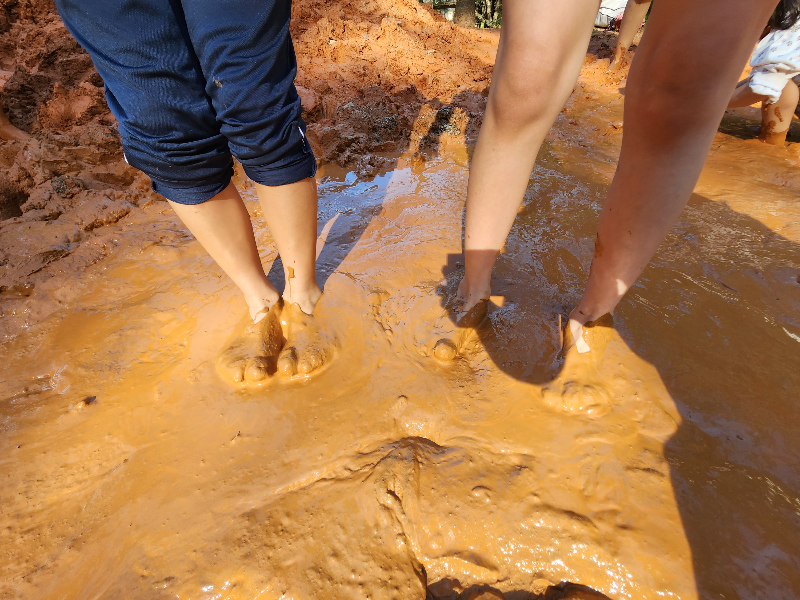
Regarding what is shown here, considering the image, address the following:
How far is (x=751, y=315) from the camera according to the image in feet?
4.74

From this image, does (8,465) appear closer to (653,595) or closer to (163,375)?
(163,375)

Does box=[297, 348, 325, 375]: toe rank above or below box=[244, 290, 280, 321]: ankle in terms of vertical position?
below

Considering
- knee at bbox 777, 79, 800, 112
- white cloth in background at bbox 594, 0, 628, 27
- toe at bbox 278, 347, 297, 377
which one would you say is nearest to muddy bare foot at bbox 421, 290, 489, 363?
toe at bbox 278, 347, 297, 377

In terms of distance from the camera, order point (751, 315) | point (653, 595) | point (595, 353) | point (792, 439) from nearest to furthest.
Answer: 1. point (653, 595)
2. point (792, 439)
3. point (595, 353)
4. point (751, 315)

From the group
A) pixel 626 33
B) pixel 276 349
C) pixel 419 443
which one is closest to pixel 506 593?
pixel 419 443

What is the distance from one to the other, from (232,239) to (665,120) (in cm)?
132

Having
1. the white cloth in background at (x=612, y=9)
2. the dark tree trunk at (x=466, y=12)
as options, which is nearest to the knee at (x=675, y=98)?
the dark tree trunk at (x=466, y=12)

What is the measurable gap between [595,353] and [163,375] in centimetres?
144

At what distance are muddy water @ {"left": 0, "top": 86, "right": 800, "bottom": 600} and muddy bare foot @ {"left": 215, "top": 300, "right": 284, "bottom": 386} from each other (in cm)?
5

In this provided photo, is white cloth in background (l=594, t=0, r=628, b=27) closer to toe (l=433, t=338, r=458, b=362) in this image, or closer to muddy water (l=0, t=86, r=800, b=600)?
muddy water (l=0, t=86, r=800, b=600)

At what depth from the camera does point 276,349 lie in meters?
1.40

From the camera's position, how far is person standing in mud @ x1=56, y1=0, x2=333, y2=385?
1.01 meters

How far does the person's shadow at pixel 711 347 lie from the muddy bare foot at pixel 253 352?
2.15ft

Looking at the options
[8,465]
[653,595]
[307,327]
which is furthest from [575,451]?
[8,465]
